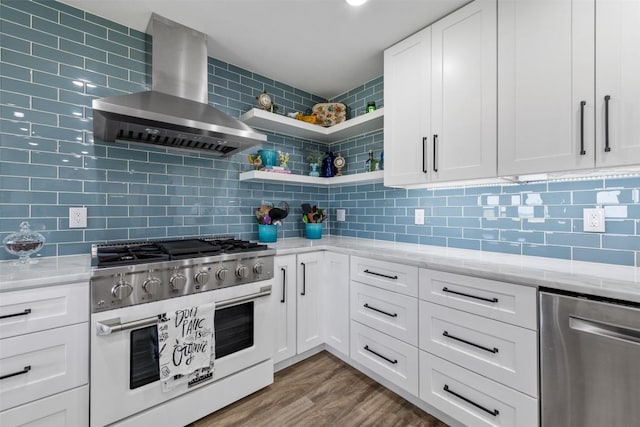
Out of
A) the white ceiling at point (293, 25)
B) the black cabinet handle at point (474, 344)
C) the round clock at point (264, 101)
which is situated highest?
the white ceiling at point (293, 25)

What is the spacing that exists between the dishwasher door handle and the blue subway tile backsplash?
23.3 inches

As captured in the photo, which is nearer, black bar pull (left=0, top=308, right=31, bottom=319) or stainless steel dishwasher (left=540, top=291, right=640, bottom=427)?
stainless steel dishwasher (left=540, top=291, right=640, bottom=427)

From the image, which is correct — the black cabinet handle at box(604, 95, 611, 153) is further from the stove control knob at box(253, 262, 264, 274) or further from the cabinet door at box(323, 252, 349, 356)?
the stove control knob at box(253, 262, 264, 274)

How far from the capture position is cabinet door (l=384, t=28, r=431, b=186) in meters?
1.90

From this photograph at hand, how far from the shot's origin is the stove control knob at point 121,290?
1.32m

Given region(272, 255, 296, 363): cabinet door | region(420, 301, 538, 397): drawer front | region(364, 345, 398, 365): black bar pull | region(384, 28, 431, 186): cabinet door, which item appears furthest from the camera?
region(272, 255, 296, 363): cabinet door

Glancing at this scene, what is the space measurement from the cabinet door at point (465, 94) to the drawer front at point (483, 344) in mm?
827

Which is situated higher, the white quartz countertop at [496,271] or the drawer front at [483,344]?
the white quartz countertop at [496,271]

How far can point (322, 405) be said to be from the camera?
5.72ft

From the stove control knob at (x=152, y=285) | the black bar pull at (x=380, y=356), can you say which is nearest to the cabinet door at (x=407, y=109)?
the black bar pull at (x=380, y=356)

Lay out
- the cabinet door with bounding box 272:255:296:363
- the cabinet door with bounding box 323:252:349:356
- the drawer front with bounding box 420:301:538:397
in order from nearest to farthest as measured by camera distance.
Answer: the drawer front with bounding box 420:301:538:397
the cabinet door with bounding box 272:255:296:363
the cabinet door with bounding box 323:252:349:356

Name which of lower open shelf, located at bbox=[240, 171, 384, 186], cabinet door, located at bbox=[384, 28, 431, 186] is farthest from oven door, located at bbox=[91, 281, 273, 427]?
cabinet door, located at bbox=[384, 28, 431, 186]

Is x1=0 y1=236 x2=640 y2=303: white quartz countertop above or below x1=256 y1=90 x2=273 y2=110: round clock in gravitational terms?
below

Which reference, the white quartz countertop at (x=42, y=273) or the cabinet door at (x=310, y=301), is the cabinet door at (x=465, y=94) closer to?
the cabinet door at (x=310, y=301)
